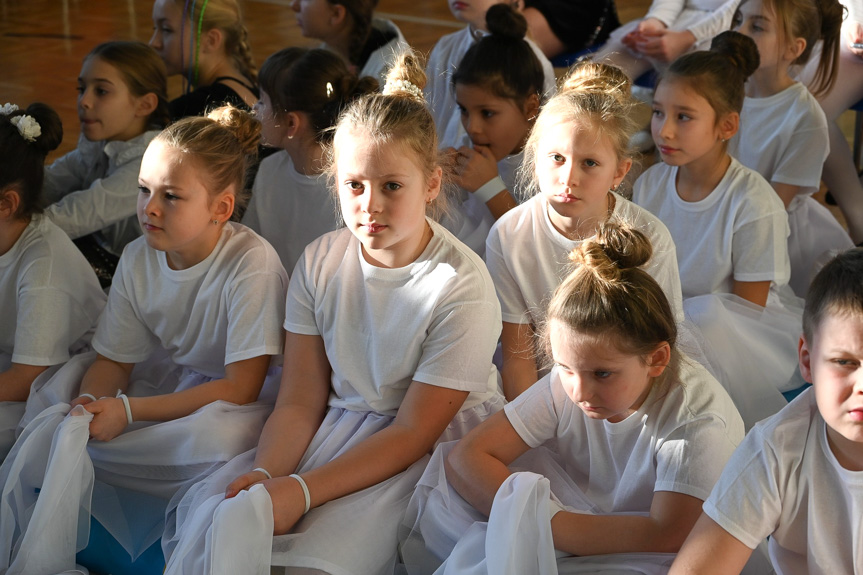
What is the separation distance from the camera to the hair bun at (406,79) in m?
1.52

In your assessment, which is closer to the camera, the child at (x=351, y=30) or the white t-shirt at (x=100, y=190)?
the white t-shirt at (x=100, y=190)

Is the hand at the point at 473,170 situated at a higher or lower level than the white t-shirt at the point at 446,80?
lower

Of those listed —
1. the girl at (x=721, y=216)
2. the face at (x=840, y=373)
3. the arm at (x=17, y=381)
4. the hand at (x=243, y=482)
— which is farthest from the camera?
the girl at (x=721, y=216)

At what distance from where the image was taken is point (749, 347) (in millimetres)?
1765

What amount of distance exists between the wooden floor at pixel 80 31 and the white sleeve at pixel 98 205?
157cm

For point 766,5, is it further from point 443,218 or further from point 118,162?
point 118,162

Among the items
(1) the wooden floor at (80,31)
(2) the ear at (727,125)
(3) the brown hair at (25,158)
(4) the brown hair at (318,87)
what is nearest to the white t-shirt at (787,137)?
(2) the ear at (727,125)

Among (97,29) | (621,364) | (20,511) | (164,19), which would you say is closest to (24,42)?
(97,29)

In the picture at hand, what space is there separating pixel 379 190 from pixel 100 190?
95cm

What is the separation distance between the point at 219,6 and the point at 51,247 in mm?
1158

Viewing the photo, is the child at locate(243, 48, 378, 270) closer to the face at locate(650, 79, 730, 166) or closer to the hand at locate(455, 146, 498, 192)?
the hand at locate(455, 146, 498, 192)

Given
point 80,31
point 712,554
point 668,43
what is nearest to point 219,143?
point 712,554

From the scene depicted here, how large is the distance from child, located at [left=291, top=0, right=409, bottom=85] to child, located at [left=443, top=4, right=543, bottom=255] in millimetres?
642

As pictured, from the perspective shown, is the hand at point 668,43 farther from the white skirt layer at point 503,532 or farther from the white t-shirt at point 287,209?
the white skirt layer at point 503,532
